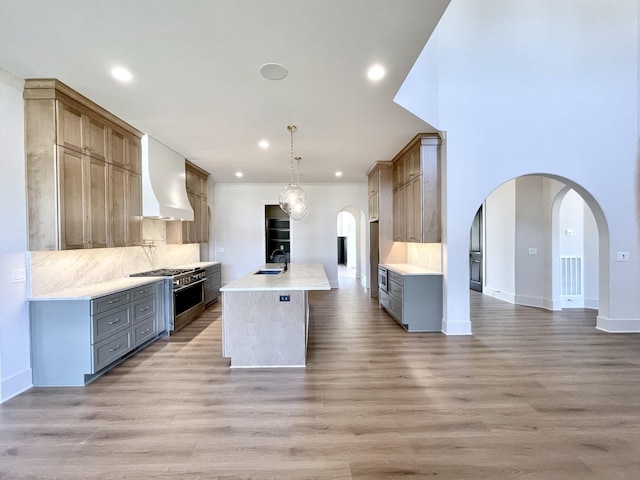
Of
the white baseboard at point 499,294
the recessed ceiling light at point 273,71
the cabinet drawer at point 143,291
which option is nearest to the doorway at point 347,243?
the white baseboard at point 499,294

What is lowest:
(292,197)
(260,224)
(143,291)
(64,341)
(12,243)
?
(64,341)

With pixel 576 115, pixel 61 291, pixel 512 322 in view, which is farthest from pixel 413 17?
pixel 512 322

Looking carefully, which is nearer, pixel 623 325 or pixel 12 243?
pixel 12 243

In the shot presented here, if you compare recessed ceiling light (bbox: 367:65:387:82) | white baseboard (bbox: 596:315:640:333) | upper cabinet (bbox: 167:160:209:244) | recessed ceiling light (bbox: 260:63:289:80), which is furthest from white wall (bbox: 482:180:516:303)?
upper cabinet (bbox: 167:160:209:244)

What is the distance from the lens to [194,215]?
609cm

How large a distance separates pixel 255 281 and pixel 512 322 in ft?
13.4

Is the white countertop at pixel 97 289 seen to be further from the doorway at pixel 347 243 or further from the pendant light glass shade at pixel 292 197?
the doorway at pixel 347 243

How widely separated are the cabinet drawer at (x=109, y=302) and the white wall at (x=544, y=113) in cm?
405

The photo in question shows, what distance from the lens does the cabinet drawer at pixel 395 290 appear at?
4586 millimetres

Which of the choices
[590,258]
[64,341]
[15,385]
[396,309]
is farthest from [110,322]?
[590,258]

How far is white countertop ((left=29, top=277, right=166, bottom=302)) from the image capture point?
285cm

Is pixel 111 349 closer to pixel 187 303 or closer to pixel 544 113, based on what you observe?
pixel 187 303

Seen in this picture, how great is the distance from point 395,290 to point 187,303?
337 centimetres

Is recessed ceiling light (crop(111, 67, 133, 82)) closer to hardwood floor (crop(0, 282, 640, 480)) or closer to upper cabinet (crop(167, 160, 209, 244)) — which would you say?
hardwood floor (crop(0, 282, 640, 480))
